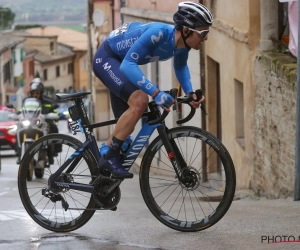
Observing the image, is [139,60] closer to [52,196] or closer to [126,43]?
[126,43]

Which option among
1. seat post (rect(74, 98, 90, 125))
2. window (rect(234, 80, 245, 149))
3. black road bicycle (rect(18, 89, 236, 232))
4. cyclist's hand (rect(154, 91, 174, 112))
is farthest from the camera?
window (rect(234, 80, 245, 149))

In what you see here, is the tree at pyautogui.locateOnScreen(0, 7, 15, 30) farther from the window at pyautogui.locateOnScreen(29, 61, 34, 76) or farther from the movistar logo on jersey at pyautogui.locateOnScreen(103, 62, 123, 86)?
the movistar logo on jersey at pyautogui.locateOnScreen(103, 62, 123, 86)

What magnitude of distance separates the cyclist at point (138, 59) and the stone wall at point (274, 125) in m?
4.27

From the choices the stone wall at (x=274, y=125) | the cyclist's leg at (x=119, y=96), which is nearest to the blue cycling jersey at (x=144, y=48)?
the cyclist's leg at (x=119, y=96)

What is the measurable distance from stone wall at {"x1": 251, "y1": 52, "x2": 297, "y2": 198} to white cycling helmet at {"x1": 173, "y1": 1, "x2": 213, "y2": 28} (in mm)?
4348

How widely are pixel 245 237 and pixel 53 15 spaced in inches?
5145

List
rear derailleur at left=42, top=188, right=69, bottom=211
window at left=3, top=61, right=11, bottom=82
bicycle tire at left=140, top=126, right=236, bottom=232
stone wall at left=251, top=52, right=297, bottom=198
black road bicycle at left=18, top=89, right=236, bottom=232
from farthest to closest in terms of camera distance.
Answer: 1. window at left=3, top=61, right=11, bottom=82
2. stone wall at left=251, top=52, right=297, bottom=198
3. rear derailleur at left=42, top=188, right=69, bottom=211
4. black road bicycle at left=18, top=89, right=236, bottom=232
5. bicycle tire at left=140, top=126, right=236, bottom=232

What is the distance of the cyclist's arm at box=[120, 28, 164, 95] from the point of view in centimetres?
646

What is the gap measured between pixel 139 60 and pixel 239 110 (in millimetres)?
10042

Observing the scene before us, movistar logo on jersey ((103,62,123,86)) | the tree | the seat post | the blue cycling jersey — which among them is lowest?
the tree

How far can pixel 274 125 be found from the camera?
483 inches

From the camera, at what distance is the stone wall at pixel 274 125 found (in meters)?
11.1

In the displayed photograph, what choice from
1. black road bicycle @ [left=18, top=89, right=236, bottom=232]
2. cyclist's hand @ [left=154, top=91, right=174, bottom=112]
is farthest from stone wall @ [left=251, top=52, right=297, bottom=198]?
cyclist's hand @ [left=154, top=91, right=174, bottom=112]

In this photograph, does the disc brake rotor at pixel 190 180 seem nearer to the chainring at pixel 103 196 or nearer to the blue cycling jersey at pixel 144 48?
the chainring at pixel 103 196
